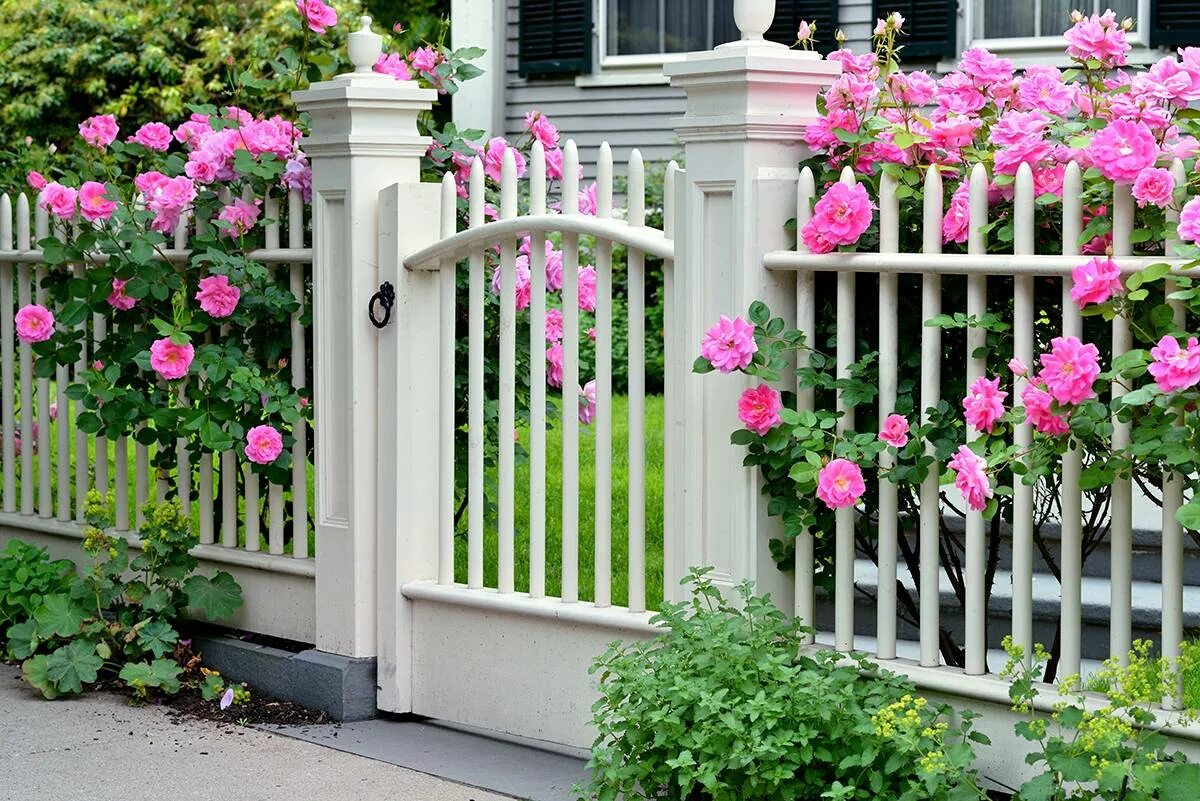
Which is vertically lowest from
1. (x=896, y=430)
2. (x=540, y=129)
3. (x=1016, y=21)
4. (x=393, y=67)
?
(x=896, y=430)

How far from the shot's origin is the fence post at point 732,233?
12.3 ft

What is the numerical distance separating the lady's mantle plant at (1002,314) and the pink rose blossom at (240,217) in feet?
6.46

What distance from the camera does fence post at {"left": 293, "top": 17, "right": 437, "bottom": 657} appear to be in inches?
185

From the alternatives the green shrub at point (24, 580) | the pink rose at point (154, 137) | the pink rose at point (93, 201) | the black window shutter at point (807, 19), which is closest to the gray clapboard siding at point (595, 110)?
the black window shutter at point (807, 19)

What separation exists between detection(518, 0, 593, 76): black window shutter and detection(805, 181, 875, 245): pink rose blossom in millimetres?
7707

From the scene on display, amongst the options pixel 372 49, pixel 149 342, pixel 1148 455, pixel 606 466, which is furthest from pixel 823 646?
pixel 149 342

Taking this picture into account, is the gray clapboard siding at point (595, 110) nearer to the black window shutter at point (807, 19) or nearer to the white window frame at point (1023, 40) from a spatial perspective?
the black window shutter at point (807, 19)

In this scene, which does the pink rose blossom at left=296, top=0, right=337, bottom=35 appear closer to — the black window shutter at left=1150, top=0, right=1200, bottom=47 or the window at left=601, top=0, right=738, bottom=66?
the black window shutter at left=1150, top=0, right=1200, bottom=47

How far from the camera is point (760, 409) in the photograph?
11.9ft

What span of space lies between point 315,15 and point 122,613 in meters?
1.91

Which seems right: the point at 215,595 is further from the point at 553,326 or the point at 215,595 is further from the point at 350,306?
the point at 553,326

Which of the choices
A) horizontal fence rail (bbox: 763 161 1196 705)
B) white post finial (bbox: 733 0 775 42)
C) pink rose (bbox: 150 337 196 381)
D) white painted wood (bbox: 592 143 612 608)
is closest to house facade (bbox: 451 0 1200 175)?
pink rose (bbox: 150 337 196 381)

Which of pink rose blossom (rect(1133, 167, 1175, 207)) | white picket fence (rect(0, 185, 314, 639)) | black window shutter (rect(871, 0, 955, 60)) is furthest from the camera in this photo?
black window shutter (rect(871, 0, 955, 60))

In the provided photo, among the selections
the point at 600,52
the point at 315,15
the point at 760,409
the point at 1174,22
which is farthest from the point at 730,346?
the point at 600,52
